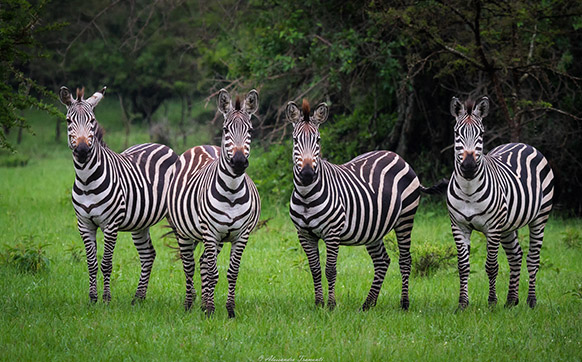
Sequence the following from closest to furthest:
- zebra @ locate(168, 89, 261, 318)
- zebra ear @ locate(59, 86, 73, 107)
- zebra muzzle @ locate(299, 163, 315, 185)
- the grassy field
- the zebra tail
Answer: the grassy field
zebra @ locate(168, 89, 261, 318)
zebra muzzle @ locate(299, 163, 315, 185)
zebra ear @ locate(59, 86, 73, 107)
the zebra tail

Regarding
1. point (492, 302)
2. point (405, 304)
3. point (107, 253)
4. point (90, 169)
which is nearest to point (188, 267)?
point (107, 253)

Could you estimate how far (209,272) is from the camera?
6.62 meters

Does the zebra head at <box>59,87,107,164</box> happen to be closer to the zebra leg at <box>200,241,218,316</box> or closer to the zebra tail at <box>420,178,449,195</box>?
the zebra leg at <box>200,241,218,316</box>

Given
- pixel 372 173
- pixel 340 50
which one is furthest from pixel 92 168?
pixel 340 50

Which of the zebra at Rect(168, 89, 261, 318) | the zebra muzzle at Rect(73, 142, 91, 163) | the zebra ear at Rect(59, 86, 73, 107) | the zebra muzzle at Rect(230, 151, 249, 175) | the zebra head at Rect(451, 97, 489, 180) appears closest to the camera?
the zebra muzzle at Rect(230, 151, 249, 175)

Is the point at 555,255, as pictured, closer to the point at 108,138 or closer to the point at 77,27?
the point at 108,138

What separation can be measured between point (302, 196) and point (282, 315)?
1280 mm

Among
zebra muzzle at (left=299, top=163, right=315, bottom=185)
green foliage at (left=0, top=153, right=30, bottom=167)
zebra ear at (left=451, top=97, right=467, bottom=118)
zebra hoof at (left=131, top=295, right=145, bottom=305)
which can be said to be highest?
zebra ear at (left=451, top=97, right=467, bottom=118)

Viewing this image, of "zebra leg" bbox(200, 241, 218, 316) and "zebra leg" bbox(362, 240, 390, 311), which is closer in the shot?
"zebra leg" bbox(200, 241, 218, 316)

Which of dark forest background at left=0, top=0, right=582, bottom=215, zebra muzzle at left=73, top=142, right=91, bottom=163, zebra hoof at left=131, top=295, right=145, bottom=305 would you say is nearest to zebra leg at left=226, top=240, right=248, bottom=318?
zebra hoof at left=131, top=295, right=145, bottom=305

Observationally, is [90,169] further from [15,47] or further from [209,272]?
[15,47]

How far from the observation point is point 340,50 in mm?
13172

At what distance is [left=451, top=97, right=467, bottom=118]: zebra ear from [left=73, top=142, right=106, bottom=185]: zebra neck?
4.00 m

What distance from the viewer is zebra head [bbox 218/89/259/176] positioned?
628cm
